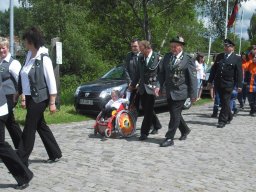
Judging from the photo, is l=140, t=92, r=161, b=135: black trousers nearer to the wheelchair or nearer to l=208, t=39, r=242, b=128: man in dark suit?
the wheelchair

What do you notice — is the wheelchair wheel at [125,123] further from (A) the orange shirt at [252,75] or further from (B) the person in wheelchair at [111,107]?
(A) the orange shirt at [252,75]

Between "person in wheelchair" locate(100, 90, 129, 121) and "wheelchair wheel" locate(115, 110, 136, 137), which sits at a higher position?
"person in wheelchair" locate(100, 90, 129, 121)

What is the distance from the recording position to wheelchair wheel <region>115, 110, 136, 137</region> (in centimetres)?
867

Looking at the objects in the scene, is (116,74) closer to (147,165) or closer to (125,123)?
(125,123)

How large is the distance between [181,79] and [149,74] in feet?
2.34

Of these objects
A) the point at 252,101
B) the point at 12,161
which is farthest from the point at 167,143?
the point at 252,101

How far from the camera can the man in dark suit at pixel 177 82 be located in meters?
7.98

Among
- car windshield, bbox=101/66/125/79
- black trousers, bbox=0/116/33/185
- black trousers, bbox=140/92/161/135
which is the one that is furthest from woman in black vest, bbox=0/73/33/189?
car windshield, bbox=101/66/125/79

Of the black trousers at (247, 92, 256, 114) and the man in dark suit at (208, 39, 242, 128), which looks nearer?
the man in dark suit at (208, 39, 242, 128)

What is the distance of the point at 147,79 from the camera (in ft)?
27.7

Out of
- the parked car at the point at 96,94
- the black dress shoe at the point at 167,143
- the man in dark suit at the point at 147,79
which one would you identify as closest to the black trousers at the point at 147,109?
the man in dark suit at the point at 147,79

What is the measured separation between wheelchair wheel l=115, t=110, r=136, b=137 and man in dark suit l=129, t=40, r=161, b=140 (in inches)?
13.5

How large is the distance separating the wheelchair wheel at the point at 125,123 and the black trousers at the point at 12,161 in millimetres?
3413

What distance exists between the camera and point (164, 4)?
1697 centimetres
